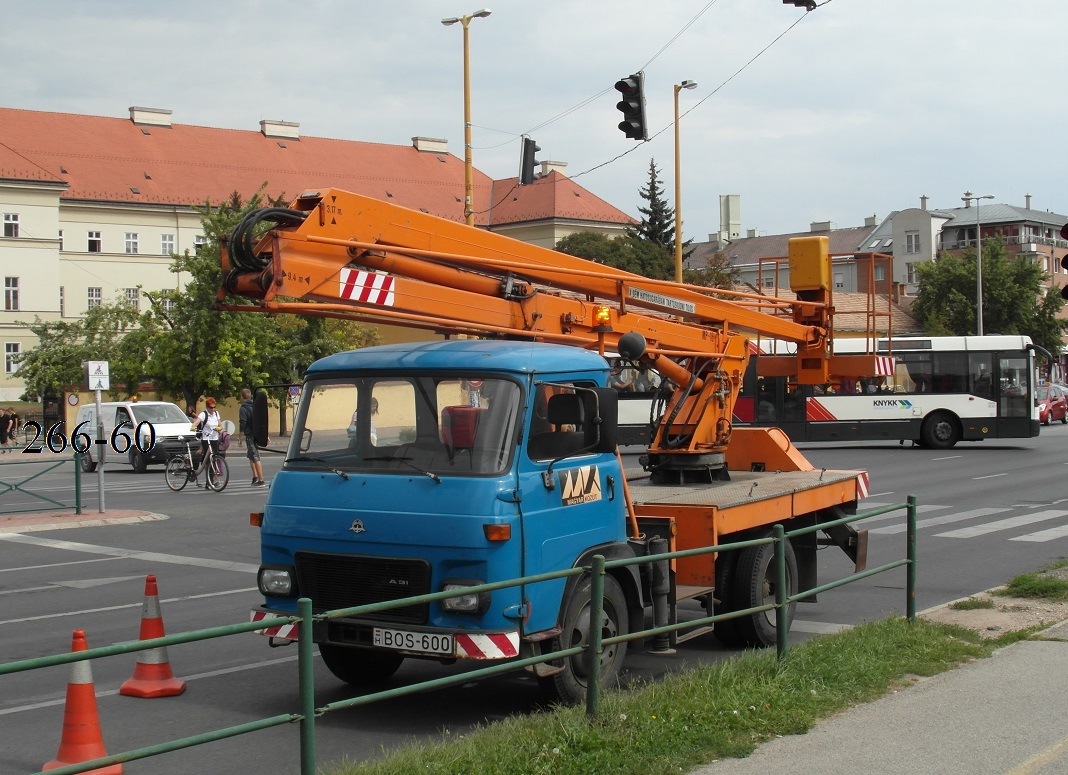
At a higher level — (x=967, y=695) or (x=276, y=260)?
(x=276, y=260)

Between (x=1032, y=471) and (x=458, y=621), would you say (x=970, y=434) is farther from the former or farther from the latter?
(x=458, y=621)

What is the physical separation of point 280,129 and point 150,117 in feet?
29.8

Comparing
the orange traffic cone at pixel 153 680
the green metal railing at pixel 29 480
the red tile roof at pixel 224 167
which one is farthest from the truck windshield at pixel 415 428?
the red tile roof at pixel 224 167

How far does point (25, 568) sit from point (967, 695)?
11101mm

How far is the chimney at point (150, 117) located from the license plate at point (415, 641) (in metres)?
81.8

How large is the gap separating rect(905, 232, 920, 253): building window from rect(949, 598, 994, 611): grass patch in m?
100.0

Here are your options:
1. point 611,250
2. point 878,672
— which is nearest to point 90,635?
point 878,672

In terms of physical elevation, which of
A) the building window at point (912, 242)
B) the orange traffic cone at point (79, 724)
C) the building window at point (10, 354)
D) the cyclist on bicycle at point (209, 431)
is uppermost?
the building window at point (912, 242)

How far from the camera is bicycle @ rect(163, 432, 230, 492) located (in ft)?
81.1

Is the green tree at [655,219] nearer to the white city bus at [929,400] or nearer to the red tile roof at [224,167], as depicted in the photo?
the red tile roof at [224,167]

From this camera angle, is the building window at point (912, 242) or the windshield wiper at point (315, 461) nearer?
the windshield wiper at point (315, 461)

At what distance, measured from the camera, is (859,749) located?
6.32m

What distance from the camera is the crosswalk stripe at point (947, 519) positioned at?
54.6 ft

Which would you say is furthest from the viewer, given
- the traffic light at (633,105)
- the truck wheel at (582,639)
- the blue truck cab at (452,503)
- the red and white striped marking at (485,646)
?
the traffic light at (633,105)
